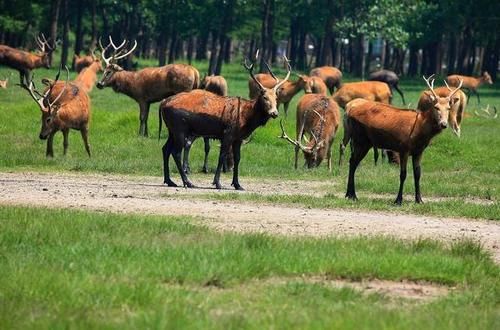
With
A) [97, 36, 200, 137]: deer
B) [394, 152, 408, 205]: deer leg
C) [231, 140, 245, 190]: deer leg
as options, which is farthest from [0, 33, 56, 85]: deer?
[394, 152, 408, 205]: deer leg

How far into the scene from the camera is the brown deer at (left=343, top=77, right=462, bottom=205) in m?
17.8

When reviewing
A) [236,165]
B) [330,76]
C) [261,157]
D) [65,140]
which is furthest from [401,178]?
[330,76]

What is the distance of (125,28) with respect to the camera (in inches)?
2955

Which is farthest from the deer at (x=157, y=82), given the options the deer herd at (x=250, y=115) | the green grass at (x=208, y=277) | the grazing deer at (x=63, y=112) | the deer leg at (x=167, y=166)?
the green grass at (x=208, y=277)

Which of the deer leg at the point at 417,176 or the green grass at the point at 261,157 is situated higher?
the deer leg at the point at 417,176

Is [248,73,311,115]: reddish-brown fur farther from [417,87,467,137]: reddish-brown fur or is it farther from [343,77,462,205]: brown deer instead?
[343,77,462,205]: brown deer

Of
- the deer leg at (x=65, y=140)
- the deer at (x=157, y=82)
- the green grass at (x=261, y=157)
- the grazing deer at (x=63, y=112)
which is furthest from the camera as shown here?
the deer at (x=157, y=82)

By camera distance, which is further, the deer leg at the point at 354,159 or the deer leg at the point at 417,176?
the deer leg at the point at 354,159

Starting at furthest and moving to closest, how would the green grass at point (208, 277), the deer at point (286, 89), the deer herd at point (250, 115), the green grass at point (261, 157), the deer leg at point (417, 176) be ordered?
1. the deer at point (286, 89)
2. the green grass at point (261, 157)
3. the deer herd at point (250, 115)
4. the deer leg at point (417, 176)
5. the green grass at point (208, 277)

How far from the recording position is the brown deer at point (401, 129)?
17.8m

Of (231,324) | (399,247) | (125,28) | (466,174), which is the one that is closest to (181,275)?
(231,324)

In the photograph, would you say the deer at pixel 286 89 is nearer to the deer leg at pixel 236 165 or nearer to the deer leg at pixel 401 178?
the deer leg at pixel 236 165

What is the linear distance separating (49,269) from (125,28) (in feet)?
214

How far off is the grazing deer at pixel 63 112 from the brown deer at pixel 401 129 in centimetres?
747
